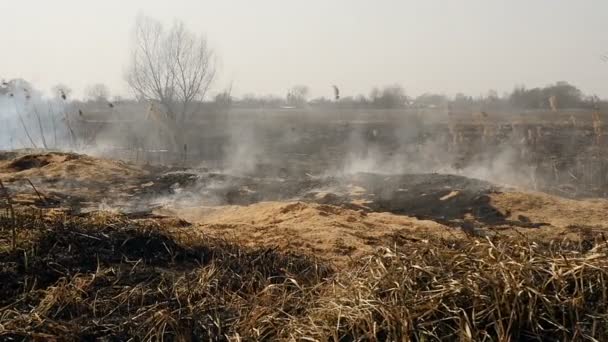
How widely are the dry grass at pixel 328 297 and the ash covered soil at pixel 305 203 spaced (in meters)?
1.61

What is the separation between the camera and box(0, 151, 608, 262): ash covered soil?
7715 millimetres

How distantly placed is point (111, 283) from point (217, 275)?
3.12ft

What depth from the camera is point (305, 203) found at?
9.92m

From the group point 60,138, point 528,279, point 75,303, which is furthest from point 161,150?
point 528,279

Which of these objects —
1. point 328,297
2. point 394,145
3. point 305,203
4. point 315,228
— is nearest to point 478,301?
point 328,297

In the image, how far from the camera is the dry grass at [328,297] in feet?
9.40

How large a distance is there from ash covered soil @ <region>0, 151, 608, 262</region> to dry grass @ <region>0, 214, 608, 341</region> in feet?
5.27

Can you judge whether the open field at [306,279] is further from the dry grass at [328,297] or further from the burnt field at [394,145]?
the burnt field at [394,145]

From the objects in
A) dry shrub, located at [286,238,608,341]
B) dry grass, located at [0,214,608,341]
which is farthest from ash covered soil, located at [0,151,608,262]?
dry shrub, located at [286,238,608,341]

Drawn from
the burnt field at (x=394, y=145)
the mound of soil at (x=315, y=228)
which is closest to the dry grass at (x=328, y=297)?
the mound of soil at (x=315, y=228)

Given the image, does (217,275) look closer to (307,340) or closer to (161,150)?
(307,340)

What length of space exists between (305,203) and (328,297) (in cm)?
651

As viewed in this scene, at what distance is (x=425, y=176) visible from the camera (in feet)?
41.1

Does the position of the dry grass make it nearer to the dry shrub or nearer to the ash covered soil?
the dry shrub
